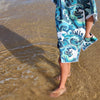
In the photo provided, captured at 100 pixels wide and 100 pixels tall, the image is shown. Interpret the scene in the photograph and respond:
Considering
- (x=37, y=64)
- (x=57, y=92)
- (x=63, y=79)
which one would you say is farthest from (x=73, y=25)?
(x=37, y=64)

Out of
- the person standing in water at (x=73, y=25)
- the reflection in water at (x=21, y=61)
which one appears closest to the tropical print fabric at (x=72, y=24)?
the person standing in water at (x=73, y=25)

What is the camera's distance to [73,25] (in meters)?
1.89

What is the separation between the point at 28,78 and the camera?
8.38ft

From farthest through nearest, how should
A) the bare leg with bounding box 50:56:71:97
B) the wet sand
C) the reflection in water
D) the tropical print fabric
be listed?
the reflection in water < the wet sand < the bare leg with bounding box 50:56:71:97 < the tropical print fabric

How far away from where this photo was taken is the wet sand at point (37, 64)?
90.0 inches

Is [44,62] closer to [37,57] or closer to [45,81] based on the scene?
[37,57]

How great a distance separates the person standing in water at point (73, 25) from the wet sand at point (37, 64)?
1.78ft

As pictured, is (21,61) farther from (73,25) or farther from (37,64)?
(73,25)

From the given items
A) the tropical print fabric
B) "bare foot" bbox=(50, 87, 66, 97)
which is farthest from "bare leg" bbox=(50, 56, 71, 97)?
the tropical print fabric

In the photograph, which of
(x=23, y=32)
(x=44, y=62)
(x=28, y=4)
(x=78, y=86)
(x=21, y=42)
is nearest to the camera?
(x=78, y=86)

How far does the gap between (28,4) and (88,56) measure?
3.37 m

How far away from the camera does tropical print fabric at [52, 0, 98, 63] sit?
1757 mm

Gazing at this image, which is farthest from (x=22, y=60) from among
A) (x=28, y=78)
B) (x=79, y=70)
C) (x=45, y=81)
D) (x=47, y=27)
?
(x=47, y=27)

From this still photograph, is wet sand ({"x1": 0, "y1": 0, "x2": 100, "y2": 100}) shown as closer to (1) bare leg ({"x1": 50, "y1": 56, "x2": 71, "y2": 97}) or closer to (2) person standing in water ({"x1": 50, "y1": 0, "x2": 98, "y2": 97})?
(1) bare leg ({"x1": 50, "y1": 56, "x2": 71, "y2": 97})
